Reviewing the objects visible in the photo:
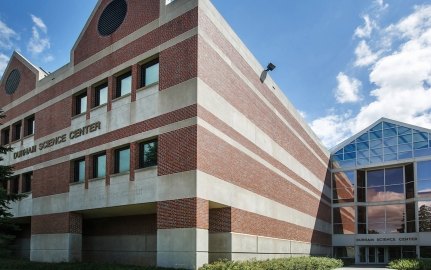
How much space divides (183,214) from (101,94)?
9.87m

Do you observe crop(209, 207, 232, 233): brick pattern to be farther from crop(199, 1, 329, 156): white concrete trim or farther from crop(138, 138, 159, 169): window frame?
crop(199, 1, 329, 156): white concrete trim

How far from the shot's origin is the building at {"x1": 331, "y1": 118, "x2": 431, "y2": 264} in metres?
39.1

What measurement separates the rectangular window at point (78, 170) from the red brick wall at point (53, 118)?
2378 millimetres

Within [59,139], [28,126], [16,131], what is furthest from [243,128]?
[16,131]

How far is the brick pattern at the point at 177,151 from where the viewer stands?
1892 cm

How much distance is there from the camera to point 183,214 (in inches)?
733

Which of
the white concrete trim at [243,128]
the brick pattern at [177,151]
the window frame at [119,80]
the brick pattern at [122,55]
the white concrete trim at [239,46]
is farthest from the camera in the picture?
the window frame at [119,80]

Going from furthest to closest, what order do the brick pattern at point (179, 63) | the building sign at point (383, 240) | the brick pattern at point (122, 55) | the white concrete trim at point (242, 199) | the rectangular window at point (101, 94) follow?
the building sign at point (383, 240), the rectangular window at point (101, 94), the brick pattern at point (122, 55), the brick pattern at point (179, 63), the white concrete trim at point (242, 199)

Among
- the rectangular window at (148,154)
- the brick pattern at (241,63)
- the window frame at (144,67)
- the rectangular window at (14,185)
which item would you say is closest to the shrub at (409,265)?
the brick pattern at (241,63)

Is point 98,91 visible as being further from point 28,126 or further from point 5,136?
point 5,136

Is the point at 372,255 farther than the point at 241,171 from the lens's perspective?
Yes

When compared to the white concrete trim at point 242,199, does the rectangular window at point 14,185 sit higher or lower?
higher

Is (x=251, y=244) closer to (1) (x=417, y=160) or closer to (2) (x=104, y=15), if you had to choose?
(2) (x=104, y=15)

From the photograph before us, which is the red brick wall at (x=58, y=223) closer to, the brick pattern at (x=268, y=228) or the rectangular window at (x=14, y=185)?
the rectangular window at (x=14, y=185)
